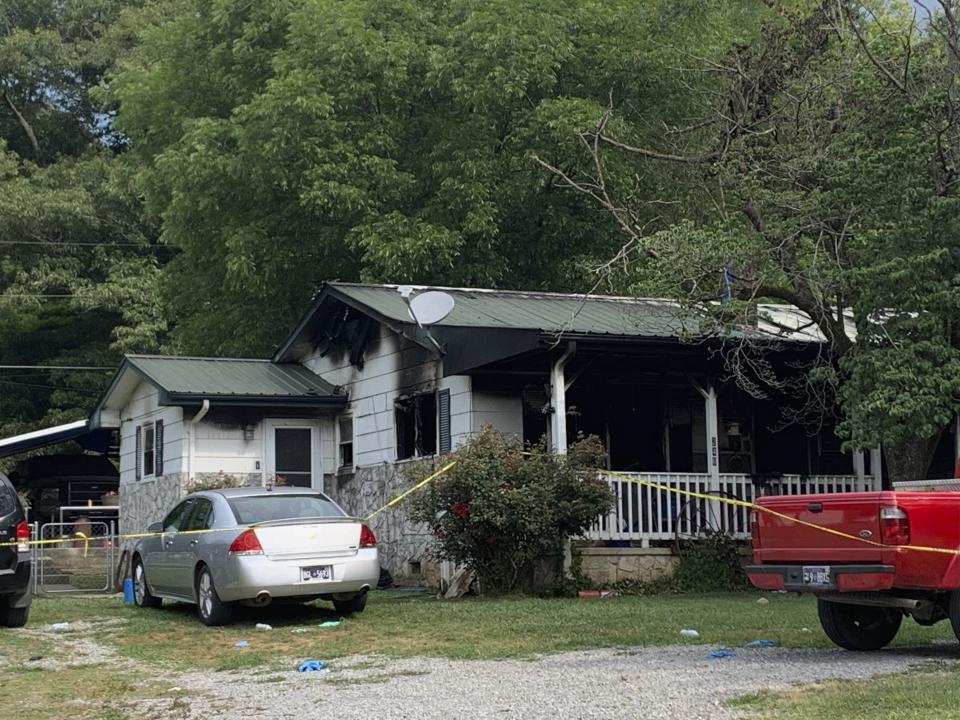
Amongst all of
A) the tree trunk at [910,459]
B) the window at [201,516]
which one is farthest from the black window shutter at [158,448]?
the tree trunk at [910,459]

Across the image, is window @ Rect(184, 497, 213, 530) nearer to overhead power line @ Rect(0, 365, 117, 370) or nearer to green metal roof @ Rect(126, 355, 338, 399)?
green metal roof @ Rect(126, 355, 338, 399)

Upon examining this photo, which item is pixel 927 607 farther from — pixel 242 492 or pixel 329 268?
pixel 329 268

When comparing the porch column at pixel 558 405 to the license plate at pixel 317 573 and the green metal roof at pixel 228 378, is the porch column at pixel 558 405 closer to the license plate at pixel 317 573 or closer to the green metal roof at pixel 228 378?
the license plate at pixel 317 573

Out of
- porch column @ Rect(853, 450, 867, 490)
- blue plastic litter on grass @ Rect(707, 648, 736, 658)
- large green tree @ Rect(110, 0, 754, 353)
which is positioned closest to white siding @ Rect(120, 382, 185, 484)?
large green tree @ Rect(110, 0, 754, 353)

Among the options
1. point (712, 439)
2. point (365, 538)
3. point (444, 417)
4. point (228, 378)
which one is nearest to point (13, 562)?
point (365, 538)

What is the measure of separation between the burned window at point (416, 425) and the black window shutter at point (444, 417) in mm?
218

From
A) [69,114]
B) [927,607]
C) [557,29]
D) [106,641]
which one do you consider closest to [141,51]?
[69,114]

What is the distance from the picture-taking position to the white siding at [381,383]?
21688 mm

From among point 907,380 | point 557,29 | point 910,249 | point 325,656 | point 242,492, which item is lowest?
point 325,656

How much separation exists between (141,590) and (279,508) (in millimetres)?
3231

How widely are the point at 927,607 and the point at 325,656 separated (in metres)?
4.98

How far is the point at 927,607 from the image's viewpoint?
10977 mm

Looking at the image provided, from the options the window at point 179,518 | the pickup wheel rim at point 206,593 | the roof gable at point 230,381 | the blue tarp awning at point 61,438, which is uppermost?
the roof gable at point 230,381

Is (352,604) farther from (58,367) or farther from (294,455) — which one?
(58,367)
